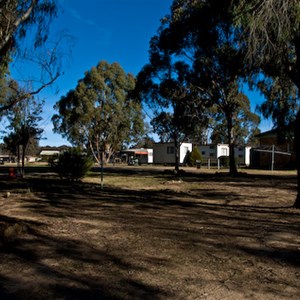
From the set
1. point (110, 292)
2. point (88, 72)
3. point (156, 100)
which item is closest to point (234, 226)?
point (110, 292)

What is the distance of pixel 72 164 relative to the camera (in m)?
16.4

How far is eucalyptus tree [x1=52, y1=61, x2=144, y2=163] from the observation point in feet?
142

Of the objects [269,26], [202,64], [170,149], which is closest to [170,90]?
[202,64]

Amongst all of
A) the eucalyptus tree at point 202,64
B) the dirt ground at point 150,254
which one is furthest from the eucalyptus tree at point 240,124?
the dirt ground at point 150,254

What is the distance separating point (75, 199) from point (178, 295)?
294 inches

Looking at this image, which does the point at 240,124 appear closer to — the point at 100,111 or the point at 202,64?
the point at 100,111

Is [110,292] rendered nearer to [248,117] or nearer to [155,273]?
A: [155,273]

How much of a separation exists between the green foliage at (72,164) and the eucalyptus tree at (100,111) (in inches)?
1024

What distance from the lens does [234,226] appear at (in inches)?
242

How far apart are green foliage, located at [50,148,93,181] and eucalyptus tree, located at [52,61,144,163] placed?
26.0 metres

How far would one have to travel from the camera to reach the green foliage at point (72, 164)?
16.1 meters

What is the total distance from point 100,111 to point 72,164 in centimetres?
2868

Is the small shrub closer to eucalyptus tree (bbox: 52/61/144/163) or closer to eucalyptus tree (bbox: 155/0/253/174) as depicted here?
eucalyptus tree (bbox: 52/61/144/163)

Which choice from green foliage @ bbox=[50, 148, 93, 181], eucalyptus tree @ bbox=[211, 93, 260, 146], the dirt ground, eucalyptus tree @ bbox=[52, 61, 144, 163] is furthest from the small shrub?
the dirt ground
